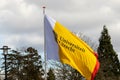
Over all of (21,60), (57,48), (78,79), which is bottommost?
(57,48)

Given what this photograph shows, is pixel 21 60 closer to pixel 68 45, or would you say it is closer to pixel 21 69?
pixel 21 69

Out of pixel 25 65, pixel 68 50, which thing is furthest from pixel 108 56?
pixel 68 50

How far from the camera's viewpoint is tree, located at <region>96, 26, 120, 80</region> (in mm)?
68512

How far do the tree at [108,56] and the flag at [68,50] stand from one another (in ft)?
155

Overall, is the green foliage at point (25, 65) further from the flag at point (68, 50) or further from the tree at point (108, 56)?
the flag at point (68, 50)

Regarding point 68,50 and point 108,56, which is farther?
point 108,56

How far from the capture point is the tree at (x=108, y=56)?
225 feet

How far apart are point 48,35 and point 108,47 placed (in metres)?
53.8

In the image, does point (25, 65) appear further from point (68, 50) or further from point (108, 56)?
point (68, 50)

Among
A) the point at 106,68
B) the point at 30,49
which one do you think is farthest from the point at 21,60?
the point at 106,68

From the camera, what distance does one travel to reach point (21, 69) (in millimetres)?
72750

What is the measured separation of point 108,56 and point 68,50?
52460 mm

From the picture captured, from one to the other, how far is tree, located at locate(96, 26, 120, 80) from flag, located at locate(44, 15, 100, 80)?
4712cm

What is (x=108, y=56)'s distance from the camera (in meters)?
72.2
